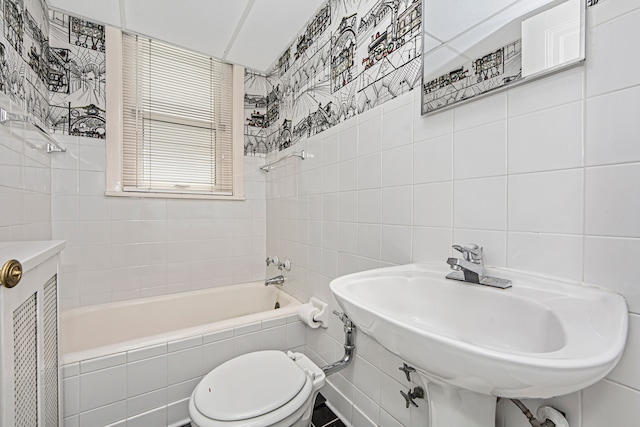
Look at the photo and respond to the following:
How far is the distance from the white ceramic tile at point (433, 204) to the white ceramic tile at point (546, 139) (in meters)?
0.21

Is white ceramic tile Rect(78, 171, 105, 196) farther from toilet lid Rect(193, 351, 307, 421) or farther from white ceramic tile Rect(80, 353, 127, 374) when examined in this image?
toilet lid Rect(193, 351, 307, 421)

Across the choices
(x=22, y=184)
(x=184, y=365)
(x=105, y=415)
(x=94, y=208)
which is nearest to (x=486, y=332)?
(x=184, y=365)

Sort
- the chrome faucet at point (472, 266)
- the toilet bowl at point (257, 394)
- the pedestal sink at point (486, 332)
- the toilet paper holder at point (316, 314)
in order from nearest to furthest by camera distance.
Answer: the pedestal sink at point (486, 332), the chrome faucet at point (472, 266), the toilet bowl at point (257, 394), the toilet paper holder at point (316, 314)

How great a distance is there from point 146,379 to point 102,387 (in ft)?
0.53

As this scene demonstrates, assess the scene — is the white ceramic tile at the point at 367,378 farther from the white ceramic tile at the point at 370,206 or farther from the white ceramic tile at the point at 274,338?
the white ceramic tile at the point at 370,206

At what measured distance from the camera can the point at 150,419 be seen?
1.24 metres

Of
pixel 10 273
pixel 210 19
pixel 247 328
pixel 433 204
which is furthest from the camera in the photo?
pixel 210 19

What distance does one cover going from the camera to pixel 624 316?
50 cm

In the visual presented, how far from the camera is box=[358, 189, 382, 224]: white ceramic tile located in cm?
117

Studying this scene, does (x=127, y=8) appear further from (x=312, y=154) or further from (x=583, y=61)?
(x=583, y=61)

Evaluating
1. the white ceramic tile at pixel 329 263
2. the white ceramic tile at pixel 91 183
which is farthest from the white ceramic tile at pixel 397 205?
the white ceramic tile at pixel 91 183

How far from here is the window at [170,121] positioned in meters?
1.76

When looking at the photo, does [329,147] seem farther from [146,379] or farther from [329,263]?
[146,379]

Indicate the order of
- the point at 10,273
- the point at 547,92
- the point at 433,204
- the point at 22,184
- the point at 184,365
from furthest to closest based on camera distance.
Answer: the point at 184,365
the point at 22,184
the point at 433,204
the point at 547,92
the point at 10,273
